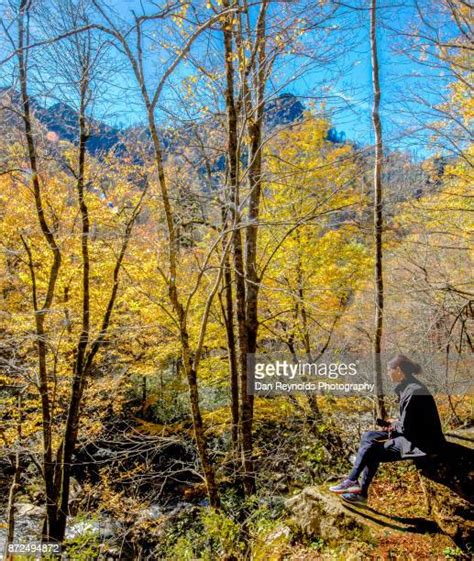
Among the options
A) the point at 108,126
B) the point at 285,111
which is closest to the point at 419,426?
the point at 285,111

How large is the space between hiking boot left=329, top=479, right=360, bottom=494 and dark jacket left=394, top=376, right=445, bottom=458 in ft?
2.15

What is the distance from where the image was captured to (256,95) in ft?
13.8

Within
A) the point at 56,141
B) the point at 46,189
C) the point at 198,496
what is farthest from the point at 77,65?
the point at 198,496

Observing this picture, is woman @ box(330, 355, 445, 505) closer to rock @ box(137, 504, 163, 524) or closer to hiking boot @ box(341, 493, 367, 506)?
hiking boot @ box(341, 493, 367, 506)

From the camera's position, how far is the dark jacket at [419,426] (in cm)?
339

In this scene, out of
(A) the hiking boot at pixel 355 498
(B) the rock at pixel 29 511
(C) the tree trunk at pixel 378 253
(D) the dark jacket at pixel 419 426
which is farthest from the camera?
(B) the rock at pixel 29 511

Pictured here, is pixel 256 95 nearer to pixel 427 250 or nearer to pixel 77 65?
pixel 77 65

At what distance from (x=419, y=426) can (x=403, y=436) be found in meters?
0.24

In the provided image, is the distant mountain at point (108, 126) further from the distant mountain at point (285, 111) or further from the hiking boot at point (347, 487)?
the hiking boot at point (347, 487)

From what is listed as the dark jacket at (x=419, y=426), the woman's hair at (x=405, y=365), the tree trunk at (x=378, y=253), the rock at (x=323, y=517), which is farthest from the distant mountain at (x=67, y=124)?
the rock at (x=323, y=517)

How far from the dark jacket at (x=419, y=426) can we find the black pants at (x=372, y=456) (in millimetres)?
142

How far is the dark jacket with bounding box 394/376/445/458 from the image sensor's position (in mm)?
3391

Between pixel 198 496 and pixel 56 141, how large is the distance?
388 inches

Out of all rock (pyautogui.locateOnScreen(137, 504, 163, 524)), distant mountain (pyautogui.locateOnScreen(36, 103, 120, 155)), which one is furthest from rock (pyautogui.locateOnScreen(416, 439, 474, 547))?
distant mountain (pyautogui.locateOnScreen(36, 103, 120, 155))
